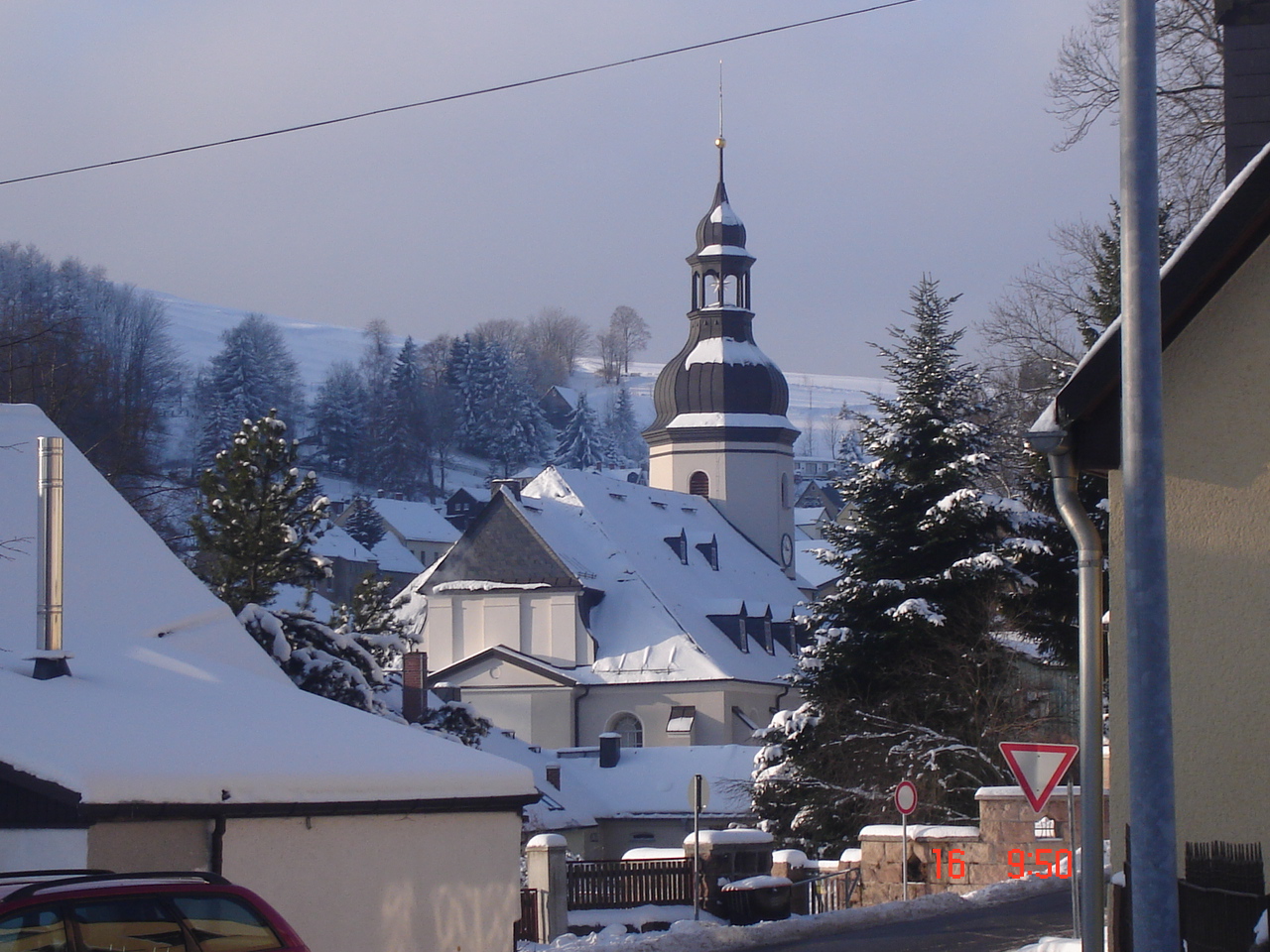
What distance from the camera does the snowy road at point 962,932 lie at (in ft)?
52.5

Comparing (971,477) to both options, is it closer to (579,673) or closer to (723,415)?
(579,673)

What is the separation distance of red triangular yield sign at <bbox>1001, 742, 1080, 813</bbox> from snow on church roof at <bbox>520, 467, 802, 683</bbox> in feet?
130

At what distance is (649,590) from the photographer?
184 ft

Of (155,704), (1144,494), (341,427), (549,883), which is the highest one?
(341,427)

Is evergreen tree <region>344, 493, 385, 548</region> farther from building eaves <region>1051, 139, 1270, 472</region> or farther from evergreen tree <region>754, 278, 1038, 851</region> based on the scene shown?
building eaves <region>1051, 139, 1270, 472</region>

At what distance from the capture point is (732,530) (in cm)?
6406

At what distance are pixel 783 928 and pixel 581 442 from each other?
11512 cm

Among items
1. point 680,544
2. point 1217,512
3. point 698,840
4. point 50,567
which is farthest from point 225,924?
point 680,544

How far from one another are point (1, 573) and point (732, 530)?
160 feet

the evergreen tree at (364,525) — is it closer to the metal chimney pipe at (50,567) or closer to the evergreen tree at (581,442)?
the evergreen tree at (581,442)

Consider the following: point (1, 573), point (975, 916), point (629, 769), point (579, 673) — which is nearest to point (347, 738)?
point (1, 573)

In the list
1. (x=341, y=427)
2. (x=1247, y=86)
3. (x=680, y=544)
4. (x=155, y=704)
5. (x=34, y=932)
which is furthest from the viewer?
(x=341, y=427)

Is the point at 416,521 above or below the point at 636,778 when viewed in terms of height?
above

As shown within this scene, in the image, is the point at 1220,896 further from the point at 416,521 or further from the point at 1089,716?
the point at 416,521
